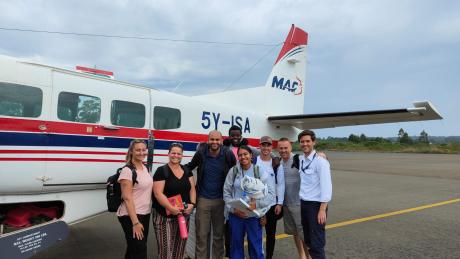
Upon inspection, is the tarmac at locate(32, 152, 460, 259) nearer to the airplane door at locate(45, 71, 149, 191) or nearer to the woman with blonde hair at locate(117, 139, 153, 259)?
the airplane door at locate(45, 71, 149, 191)

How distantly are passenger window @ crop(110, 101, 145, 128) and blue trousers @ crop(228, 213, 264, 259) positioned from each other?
1893 millimetres

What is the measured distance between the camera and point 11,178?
3910 millimetres

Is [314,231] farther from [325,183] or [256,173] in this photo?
[256,173]

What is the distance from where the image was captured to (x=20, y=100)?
3.99 metres

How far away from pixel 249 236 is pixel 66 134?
2.45 metres

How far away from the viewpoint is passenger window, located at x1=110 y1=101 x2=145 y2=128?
479 centimetres

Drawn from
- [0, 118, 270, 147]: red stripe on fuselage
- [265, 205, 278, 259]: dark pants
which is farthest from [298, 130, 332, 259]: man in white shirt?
[0, 118, 270, 147]: red stripe on fuselage

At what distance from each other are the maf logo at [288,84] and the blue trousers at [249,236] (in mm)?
5582

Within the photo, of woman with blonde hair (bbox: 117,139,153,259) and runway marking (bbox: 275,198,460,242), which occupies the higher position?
woman with blonde hair (bbox: 117,139,153,259)

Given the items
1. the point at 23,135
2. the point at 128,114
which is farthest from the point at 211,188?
the point at 23,135

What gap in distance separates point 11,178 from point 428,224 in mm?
7262

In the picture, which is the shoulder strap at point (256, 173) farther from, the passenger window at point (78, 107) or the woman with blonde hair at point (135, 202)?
the passenger window at point (78, 107)

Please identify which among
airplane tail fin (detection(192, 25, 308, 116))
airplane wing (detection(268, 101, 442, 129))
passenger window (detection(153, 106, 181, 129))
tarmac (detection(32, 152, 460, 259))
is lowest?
tarmac (detection(32, 152, 460, 259))

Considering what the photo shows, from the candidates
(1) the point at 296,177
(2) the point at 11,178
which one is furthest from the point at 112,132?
(1) the point at 296,177
